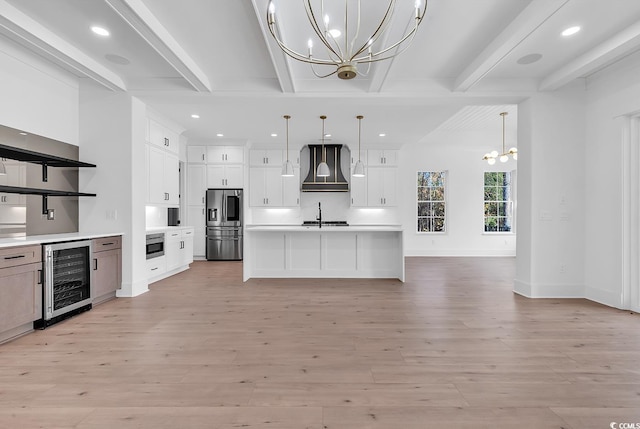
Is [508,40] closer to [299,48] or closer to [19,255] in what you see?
[299,48]

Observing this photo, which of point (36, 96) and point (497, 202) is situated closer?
point (36, 96)

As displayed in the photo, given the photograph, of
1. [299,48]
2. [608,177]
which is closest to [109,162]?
[299,48]

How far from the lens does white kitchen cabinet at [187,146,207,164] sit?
24.8ft

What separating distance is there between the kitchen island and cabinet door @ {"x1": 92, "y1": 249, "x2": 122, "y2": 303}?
188 cm

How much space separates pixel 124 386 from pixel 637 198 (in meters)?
5.27

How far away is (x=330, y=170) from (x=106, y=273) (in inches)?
210

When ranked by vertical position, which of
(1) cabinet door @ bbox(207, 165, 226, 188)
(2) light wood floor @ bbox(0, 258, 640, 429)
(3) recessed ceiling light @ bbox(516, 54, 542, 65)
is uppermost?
(3) recessed ceiling light @ bbox(516, 54, 542, 65)

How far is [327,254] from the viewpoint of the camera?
5.41 metres

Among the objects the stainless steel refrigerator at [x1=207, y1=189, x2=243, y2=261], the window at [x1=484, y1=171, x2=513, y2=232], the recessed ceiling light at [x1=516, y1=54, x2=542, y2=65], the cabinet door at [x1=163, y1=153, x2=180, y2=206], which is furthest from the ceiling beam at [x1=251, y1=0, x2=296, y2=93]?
the window at [x1=484, y1=171, x2=513, y2=232]

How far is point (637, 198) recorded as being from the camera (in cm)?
363

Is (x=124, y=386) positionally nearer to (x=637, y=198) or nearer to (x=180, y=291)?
(x=180, y=291)

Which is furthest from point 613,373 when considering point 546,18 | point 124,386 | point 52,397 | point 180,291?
point 180,291

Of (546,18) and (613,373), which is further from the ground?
(546,18)

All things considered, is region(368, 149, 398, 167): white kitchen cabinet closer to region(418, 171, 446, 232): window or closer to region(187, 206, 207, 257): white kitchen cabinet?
region(418, 171, 446, 232): window
